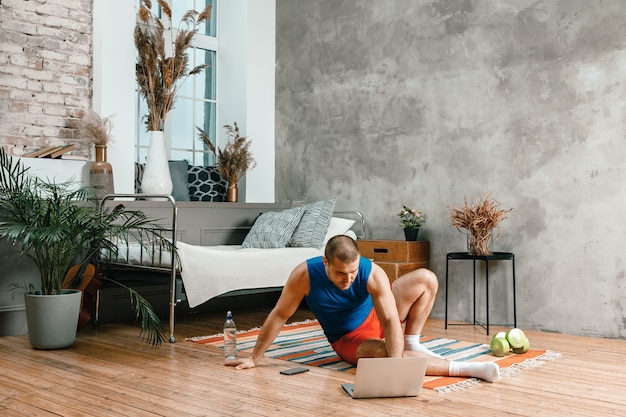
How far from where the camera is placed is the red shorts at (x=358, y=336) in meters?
3.38

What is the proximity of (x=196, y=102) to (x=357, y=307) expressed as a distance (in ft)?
11.9

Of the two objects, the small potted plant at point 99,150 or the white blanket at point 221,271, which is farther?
the small potted plant at point 99,150

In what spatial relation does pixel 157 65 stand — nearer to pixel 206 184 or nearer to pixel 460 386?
pixel 206 184

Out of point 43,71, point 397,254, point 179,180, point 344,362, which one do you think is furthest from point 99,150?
point 344,362

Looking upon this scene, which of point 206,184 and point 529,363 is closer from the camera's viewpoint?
point 529,363

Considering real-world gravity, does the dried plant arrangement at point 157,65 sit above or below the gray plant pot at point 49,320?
above

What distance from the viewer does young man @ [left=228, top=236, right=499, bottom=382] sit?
3049 mm

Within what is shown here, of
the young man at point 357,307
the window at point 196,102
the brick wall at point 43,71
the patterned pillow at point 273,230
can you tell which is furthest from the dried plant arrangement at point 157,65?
the young man at point 357,307

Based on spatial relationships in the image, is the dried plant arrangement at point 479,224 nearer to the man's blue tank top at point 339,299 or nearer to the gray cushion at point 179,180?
the man's blue tank top at point 339,299

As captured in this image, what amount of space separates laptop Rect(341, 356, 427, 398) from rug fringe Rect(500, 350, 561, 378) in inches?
26.1

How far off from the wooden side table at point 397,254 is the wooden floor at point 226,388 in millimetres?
1315

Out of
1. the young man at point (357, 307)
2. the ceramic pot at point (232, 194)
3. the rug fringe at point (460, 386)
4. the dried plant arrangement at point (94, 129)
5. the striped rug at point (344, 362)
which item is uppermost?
the dried plant arrangement at point (94, 129)

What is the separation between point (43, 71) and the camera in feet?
16.2

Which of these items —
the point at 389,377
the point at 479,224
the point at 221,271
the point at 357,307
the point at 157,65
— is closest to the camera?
the point at 389,377
